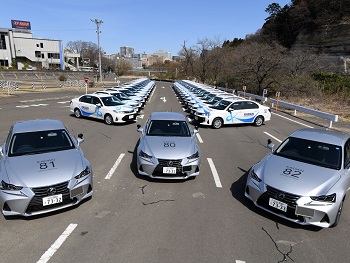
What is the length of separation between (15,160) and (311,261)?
5815 millimetres

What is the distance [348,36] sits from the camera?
122ft

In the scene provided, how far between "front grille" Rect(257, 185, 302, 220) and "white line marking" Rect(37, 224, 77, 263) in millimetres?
3691

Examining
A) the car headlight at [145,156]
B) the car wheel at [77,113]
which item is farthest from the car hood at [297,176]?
the car wheel at [77,113]

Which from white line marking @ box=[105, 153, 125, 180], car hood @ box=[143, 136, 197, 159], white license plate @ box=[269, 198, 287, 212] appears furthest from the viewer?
white line marking @ box=[105, 153, 125, 180]

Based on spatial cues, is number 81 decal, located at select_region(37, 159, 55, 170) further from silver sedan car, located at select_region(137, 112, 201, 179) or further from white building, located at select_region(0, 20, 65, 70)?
white building, located at select_region(0, 20, 65, 70)

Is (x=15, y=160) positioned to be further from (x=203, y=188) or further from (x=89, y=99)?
(x=89, y=99)

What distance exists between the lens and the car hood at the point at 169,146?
6117 millimetres

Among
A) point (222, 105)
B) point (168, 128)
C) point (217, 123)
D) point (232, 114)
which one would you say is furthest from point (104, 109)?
point (168, 128)

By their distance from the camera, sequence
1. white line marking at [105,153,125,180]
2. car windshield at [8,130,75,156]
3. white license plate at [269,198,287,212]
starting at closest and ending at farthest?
white license plate at [269,198,287,212] < car windshield at [8,130,75,156] < white line marking at [105,153,125,180]

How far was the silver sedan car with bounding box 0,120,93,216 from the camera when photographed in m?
4.37

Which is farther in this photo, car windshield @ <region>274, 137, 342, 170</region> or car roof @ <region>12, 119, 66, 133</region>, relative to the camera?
car roof @ <region>12, 119, 66, 133</region>

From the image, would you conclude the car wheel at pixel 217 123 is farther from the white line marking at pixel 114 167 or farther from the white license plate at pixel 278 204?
the white license plate at pixel 278 204

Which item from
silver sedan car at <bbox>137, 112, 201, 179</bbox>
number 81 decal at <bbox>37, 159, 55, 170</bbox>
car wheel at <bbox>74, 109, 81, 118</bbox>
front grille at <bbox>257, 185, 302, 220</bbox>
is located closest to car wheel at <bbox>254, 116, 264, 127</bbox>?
silver sedan car at <bbox>137, 112, 201, 179</bbox>

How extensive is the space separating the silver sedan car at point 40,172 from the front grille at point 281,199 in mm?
3619
